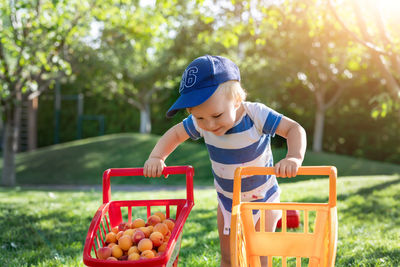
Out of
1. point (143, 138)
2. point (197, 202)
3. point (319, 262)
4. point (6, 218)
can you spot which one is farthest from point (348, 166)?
point (319, 262)

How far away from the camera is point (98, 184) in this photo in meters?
12.2

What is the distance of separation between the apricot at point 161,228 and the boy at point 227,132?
29 centimetres

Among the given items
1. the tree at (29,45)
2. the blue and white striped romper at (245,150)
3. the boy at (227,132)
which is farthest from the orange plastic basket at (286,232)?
the tree at (29,45)

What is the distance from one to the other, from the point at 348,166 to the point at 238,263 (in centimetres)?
1298

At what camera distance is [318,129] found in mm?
16500

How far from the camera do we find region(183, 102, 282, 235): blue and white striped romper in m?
2.44

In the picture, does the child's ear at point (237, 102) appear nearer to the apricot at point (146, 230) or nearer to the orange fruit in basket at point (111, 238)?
the apricot at point (146, 230)

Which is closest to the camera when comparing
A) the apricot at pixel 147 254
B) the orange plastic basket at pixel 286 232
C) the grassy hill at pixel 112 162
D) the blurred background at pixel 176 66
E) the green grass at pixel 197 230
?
the apricot at pixel 147 254

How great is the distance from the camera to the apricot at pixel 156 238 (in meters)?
1.97

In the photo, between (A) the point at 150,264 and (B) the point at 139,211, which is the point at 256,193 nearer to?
(A) the point at 150,264

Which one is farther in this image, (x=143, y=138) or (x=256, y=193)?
(x=143, y=138)

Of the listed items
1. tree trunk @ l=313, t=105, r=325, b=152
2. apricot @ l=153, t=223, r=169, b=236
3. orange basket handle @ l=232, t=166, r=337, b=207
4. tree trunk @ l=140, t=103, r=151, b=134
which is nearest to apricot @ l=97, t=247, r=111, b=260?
apricot @ l=153, t=223, r=169, b=236

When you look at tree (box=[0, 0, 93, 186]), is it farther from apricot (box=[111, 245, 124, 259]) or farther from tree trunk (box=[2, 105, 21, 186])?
apricot (box=[111, 245, 124, 259])

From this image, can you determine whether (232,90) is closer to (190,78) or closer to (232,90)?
(232,90)
